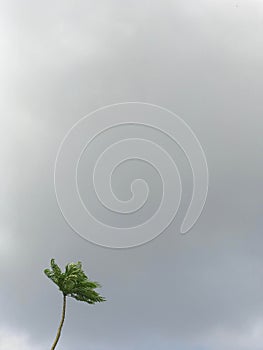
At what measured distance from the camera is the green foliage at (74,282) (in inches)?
2151

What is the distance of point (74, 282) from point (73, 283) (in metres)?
0.16

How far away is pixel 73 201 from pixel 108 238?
224 inches

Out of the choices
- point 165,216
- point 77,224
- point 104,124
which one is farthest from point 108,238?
point 104,124

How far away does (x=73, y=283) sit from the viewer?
179ft

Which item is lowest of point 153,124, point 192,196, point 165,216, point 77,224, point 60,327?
point 60,327

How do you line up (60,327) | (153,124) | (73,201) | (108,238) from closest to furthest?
(108,238) < (73,201) < (153,124) < (60,327)

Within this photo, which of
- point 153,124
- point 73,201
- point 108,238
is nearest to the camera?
point 108,238

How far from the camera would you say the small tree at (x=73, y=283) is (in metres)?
54.5

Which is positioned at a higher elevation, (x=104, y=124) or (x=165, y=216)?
(x=104, y=124)

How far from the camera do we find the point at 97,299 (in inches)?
2202

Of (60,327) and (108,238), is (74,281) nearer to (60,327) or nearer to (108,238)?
(60,327)

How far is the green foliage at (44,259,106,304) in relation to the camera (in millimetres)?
54625

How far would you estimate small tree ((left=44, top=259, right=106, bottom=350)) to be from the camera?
2146 inches

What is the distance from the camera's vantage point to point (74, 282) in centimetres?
5447
